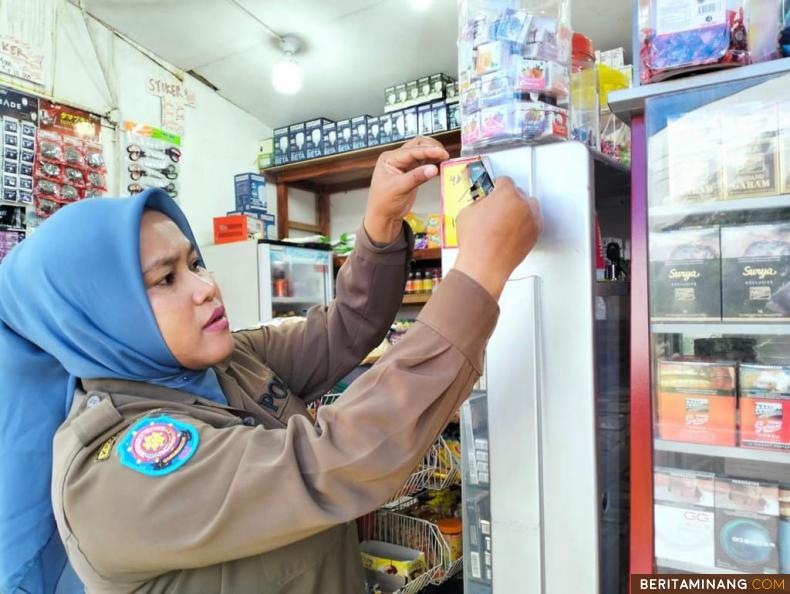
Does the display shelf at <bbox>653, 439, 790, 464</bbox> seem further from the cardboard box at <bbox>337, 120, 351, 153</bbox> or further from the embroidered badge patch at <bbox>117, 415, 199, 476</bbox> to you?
the cardboard box at <bbox>337, 120, 351, 153</bbox>

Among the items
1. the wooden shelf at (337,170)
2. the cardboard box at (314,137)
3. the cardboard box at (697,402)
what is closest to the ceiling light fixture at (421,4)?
the wooden shelf at (337,170)

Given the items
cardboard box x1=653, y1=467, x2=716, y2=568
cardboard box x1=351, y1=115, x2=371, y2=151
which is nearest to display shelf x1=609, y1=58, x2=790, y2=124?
cardboard box x1=653, y1=467, x2=716, y2=568

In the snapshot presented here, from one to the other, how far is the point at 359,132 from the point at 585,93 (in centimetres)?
260

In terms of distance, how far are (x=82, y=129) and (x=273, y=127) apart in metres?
1.47

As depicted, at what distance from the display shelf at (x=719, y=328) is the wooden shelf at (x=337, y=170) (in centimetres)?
256

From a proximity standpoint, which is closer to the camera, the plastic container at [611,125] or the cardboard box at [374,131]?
the plastic container at [611,125]

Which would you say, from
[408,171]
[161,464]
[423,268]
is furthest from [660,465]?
[423,268]

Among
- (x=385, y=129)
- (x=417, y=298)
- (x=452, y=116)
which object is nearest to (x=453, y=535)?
(x=417, y=298)

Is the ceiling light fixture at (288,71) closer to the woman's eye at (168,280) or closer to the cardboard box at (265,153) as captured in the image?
the cardboard box at (265,153)

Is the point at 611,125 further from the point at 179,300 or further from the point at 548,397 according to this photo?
the point at 179,300

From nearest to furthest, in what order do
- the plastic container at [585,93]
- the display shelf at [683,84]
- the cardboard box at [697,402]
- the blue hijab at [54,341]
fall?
the blue hijab at [54,341] < the display shelf at [683,84] < the cardboard box at [697,402] < the plastic container at [585,93]

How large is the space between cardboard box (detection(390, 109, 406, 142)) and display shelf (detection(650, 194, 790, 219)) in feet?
8.76

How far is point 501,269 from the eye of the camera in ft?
2.78

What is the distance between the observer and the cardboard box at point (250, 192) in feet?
13.5
